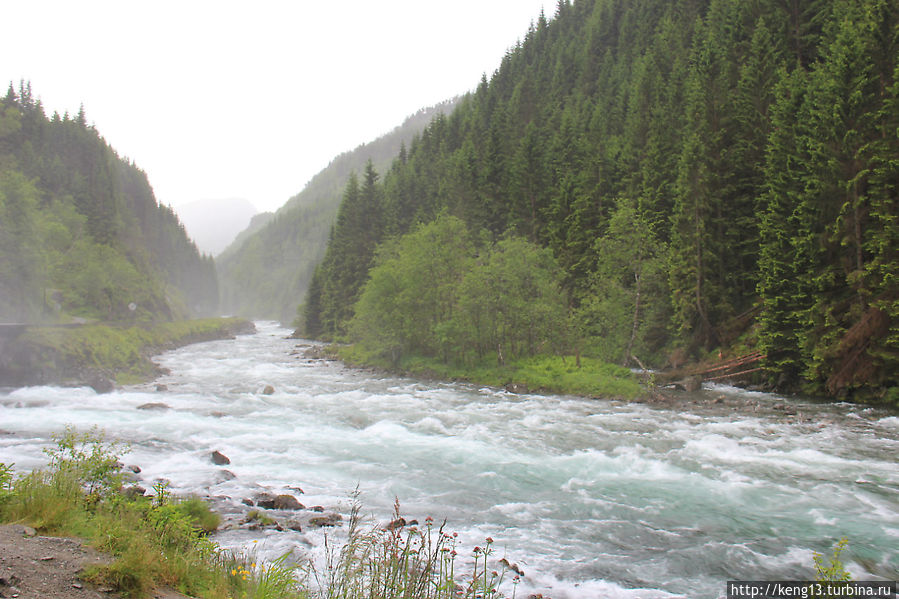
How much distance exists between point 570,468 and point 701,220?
78.1 ft

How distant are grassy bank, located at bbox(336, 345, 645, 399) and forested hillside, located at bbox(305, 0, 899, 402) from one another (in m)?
1.78

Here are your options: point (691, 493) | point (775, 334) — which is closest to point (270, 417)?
point (691, 493)

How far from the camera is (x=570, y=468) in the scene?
614 inches

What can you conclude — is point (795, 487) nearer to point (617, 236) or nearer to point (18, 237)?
point (617, 236)

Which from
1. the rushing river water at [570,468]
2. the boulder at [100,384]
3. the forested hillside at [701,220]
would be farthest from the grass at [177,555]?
the boulder at [100,384]

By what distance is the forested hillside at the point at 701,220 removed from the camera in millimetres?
23062

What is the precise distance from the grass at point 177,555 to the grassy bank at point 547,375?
20673 millimetres

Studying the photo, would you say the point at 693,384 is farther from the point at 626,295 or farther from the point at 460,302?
the point at 460,302

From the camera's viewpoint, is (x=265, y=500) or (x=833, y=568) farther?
(x=265, y=500)

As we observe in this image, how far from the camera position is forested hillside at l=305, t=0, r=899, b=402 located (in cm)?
2306

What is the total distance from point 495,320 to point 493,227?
831 inches

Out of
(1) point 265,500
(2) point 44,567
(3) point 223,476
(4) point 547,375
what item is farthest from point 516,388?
(2) point 44,567

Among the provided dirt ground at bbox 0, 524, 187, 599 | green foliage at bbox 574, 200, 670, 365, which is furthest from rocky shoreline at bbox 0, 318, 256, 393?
green foliage at bbox 574, 200, 670, 365

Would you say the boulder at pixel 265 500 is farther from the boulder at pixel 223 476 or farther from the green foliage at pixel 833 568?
the green foliage at pixel 833 568
